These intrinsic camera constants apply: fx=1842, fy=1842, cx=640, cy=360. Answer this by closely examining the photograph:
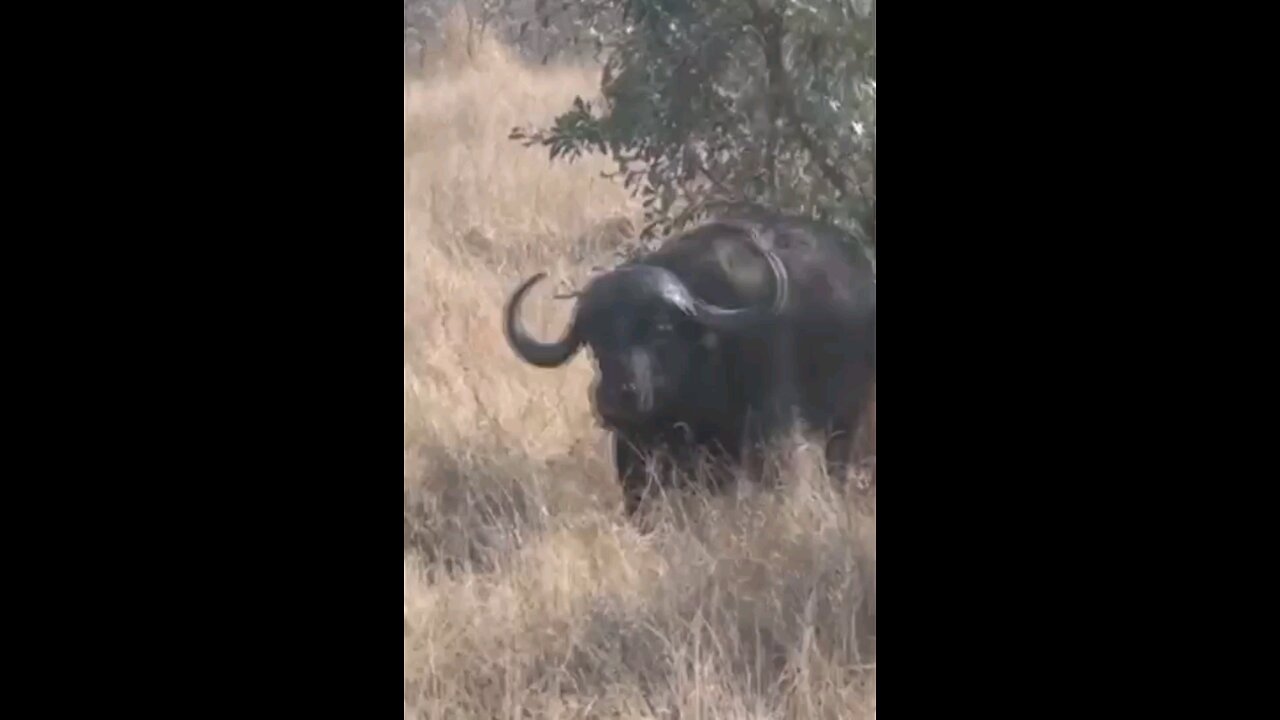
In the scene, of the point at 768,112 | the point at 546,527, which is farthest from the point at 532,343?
the point at 768,112

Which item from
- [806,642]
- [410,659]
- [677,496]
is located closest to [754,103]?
[677,496]

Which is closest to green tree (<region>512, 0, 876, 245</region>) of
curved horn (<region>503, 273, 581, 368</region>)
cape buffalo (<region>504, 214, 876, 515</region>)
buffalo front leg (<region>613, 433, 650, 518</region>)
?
cape buffalo (<region>504, 214, 876, 515</region>)

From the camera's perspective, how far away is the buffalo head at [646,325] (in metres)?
3.82

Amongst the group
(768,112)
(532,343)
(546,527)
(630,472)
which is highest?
(768,112)

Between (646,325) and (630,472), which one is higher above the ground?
(646,325)

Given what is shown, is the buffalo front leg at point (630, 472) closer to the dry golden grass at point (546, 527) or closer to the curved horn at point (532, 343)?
the dry golden grass at point (546, 527)

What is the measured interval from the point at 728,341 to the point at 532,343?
16.2 inches

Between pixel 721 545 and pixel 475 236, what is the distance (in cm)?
83

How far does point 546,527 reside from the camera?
3840mm

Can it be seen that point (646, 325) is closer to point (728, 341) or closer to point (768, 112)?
point (728, 341)

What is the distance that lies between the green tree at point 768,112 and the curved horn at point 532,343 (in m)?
0.32

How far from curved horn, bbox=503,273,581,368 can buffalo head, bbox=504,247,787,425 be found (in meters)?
0.05

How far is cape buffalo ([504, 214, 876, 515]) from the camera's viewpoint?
3787mm

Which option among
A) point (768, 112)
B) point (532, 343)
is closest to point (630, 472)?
point (532, 343)
